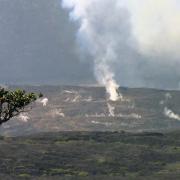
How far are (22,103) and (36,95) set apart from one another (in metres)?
2.60

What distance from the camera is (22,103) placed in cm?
8631

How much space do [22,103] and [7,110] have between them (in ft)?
8.12

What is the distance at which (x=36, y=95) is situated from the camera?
287 feet

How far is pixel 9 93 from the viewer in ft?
284

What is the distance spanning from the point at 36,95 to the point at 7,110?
4922mm

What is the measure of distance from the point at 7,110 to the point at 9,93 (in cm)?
258

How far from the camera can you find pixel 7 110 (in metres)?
86.3

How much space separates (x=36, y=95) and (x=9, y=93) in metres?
4.07

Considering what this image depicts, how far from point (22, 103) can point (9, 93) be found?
252cm
